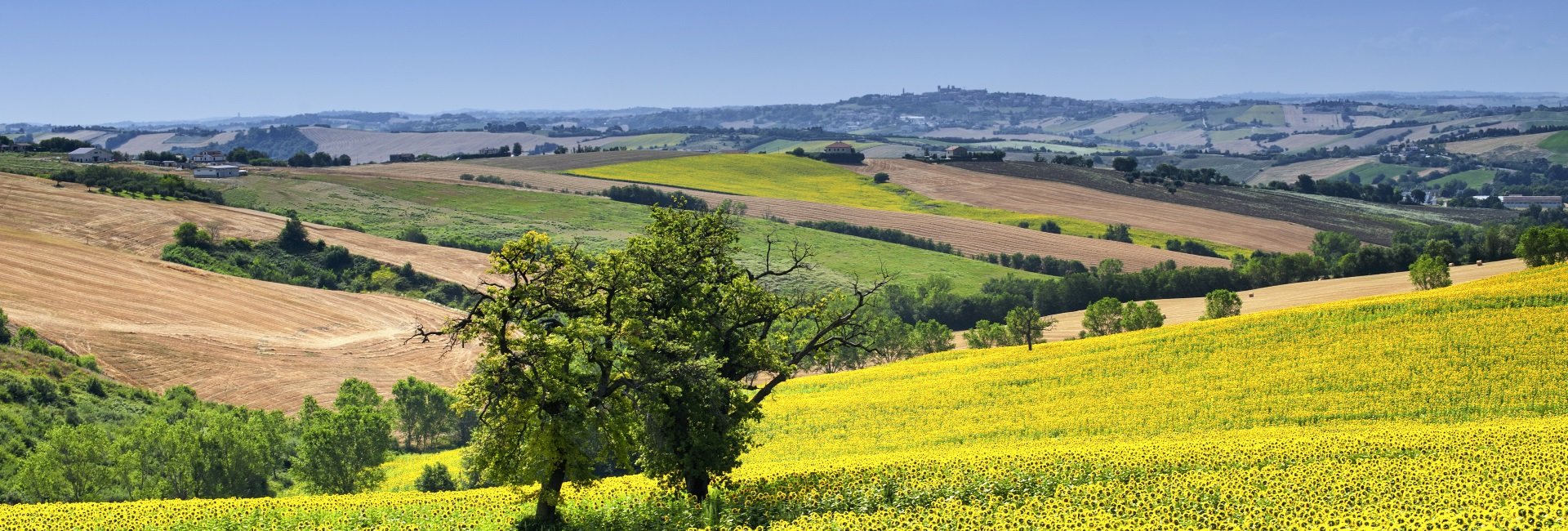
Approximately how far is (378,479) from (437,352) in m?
50.7

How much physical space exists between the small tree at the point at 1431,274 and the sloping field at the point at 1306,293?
5.59ft

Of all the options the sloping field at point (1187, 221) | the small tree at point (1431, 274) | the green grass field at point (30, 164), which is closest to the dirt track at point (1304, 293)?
the small tree at point (1431, 274)

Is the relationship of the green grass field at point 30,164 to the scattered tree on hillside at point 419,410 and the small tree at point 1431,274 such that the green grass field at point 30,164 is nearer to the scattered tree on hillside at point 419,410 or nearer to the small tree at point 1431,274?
the scattered tree on hillside at point 419,410

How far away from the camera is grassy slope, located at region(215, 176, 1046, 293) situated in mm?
147250

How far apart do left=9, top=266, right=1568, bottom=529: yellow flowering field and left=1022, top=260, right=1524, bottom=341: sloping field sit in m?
32.9

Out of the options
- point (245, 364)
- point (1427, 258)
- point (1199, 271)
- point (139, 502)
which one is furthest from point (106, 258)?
point (1427, 258)

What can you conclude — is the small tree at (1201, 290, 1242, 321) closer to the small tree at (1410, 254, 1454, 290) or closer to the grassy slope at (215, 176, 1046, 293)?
the small tree at (1410, 254, 1454, 290)

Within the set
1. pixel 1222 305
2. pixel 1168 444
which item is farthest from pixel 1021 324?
pixel 1168 444

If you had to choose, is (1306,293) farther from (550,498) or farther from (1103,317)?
(550,498)

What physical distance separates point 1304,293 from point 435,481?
3106 inches

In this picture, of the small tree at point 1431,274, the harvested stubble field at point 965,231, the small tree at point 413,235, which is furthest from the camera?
the small tree at point 413,235

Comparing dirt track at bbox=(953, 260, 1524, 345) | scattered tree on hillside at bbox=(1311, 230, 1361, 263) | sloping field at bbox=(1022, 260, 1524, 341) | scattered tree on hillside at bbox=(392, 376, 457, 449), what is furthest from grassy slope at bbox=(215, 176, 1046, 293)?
scattered tree on hillside at bbox=(392, 376, 457, 449)

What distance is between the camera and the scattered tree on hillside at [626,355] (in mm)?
27484

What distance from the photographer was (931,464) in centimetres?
3064
